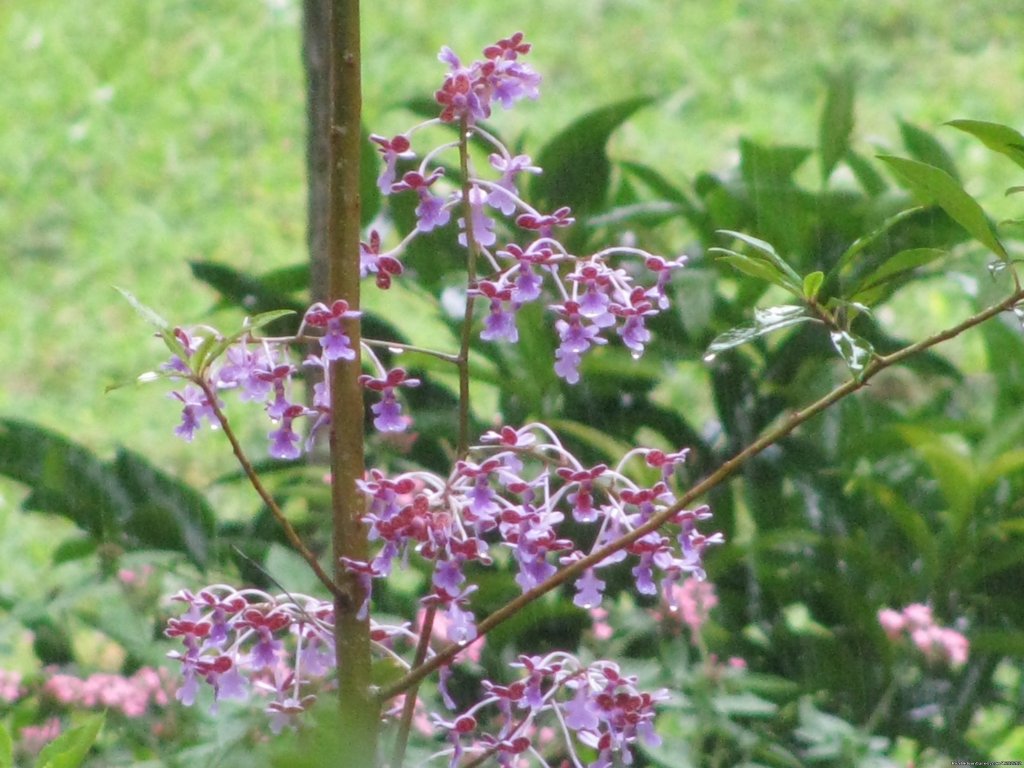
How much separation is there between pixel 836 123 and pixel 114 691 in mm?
996

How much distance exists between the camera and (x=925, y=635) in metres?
1.53

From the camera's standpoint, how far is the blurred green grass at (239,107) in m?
4.04

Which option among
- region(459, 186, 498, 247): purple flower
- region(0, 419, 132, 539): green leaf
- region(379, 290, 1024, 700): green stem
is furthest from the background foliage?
region(459, 186, 498, 247): purple flower

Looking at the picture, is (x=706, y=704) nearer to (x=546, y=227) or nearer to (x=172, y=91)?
(x=546, y=227)

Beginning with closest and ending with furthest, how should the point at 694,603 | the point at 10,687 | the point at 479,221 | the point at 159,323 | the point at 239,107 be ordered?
the point at 159,323 < the point at 479,221 < the point at 694,603 < the point at 10,687 < the point at 239,107

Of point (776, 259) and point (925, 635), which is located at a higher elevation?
point (776, 259)

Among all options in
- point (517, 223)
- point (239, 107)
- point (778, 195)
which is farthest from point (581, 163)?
point (239, 107)

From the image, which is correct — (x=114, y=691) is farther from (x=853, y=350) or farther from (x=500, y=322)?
(x=853, y=350)

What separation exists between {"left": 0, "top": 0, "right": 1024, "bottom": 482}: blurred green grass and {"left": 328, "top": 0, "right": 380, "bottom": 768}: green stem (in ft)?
8.94

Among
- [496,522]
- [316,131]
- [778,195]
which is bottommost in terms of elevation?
[496,522]

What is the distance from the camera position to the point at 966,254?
175 centimetres

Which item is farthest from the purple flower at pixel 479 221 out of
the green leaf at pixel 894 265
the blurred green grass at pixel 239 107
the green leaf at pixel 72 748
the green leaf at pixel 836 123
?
the blurred green grass at pixel 239 107

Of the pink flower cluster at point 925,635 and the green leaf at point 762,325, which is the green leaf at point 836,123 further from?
the green leaf at point 762,325

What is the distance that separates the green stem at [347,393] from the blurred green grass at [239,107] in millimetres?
2724
